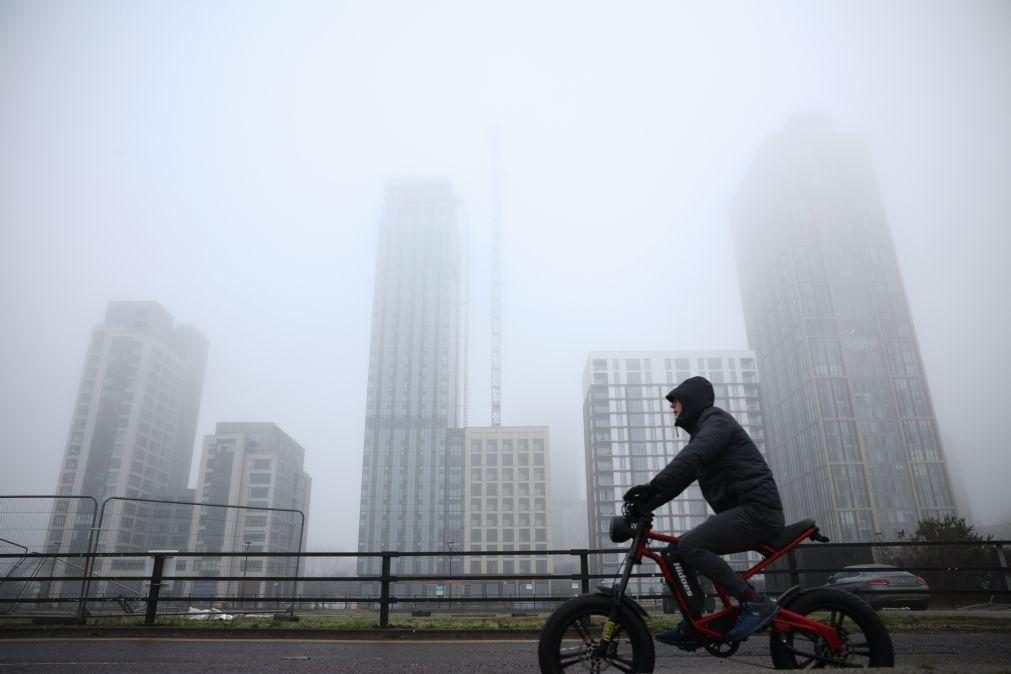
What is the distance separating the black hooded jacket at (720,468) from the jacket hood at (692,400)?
0.01m

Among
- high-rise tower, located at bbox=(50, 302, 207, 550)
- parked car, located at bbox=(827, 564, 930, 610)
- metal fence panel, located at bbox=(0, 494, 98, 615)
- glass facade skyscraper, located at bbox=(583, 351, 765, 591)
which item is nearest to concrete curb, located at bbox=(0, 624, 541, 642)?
metal fence panel, located at bbox=(0, 494, 98, 615)

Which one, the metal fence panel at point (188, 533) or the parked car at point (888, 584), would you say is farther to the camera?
the parked car at point (888, 584)

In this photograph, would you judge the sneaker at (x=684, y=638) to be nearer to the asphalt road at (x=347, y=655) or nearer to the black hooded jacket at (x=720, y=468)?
the black hooded jacket at (x=720, y=468)

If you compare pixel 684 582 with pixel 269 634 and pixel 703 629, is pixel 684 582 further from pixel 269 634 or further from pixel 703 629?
pixel 269 634

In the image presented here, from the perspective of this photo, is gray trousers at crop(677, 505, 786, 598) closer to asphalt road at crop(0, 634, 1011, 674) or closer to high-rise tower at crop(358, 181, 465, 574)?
asphalt road at crop(0, 634, 1011, 674)

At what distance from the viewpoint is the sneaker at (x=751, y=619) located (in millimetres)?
3715

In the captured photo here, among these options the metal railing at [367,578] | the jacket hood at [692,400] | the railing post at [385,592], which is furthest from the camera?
the railing post at [385,592]

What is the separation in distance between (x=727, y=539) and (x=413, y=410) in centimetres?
17038

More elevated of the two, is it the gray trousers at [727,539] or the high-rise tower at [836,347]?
the high-rise tower at [836,347]

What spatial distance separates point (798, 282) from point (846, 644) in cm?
14114

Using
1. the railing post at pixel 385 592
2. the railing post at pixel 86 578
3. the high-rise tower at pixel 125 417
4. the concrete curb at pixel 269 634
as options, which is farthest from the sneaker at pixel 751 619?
the high-rise tower at pixel 125 417

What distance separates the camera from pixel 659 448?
158125 millimetres

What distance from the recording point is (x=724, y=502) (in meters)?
4.13

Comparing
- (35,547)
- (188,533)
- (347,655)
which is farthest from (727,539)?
(188,533)
